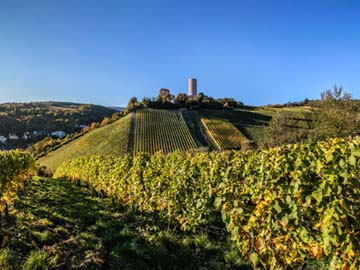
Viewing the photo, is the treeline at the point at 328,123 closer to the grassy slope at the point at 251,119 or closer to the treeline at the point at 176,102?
the grassy slope at the point at 251,119

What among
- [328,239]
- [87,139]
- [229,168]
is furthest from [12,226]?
[87,139]

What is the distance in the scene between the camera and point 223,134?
57094 millimetres

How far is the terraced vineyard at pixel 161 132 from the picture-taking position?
4872 centimetres

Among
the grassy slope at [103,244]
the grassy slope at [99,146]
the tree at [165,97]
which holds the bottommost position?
the grassy slope at [99,146]

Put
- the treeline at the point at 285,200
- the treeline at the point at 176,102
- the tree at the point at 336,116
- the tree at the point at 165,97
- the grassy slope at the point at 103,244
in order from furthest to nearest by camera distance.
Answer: the tree at the point at 165,97 → the treeline at the point at 176,102 → the tree at the point at 336,116 → the grassy slope at the point at 103,244 → the treeline at the point at 285,200

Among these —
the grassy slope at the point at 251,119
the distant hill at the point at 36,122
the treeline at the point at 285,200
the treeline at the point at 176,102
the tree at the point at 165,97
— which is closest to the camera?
the treeline at the point at 285,200

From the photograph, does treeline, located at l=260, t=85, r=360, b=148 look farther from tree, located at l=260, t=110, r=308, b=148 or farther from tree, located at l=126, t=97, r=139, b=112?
tree, located at l=126, t=97, r=139, b=112

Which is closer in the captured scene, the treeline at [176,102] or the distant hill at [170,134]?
the distant hill at [170,134]

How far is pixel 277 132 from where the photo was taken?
53.8 meters

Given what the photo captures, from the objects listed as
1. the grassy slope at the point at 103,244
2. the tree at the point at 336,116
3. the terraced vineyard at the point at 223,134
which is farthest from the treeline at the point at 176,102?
the grassy slope at the point at 103,244

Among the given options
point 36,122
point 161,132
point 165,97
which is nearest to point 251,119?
point 165,97

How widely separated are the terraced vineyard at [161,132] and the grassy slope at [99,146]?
2.61 m

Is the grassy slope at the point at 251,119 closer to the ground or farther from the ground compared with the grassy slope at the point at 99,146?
farther from the ground

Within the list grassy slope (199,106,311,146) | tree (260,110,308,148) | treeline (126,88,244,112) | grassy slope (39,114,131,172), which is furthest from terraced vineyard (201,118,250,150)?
grassy slope (39,114,131,172)
